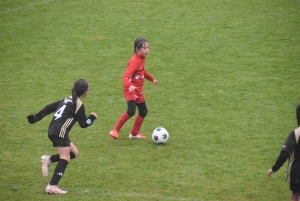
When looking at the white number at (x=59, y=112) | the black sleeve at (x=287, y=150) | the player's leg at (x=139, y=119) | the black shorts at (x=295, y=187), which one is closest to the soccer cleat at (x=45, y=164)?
the white number at (x=59, y=112)

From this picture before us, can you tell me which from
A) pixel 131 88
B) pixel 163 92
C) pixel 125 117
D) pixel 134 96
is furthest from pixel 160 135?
pixel 163 92

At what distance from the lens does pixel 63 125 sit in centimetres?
975

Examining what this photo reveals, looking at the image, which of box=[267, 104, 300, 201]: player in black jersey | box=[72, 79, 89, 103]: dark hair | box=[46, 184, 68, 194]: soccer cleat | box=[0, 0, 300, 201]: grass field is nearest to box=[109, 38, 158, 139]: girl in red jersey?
box=[0, 0, 300, 201]: grass field

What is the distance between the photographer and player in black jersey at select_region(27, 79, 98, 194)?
Answer: 971cm

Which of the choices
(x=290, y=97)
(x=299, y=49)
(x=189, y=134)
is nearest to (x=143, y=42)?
(x=189, y=134)

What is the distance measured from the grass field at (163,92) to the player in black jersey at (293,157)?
5.05 feet

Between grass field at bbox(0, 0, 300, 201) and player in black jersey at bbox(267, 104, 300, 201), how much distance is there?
1539mm

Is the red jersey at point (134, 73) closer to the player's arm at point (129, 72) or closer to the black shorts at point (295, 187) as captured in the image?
the player's arm at point (129, 72)

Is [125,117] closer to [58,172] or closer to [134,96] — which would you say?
[134,96]

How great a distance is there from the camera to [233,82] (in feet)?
54.3

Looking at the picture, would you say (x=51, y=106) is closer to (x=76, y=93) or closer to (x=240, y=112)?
(x=76, y=93)

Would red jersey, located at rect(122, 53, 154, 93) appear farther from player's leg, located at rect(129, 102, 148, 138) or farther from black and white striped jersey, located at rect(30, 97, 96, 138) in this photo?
black and white striped jersey, located at rect(30, 97, 96, 138)

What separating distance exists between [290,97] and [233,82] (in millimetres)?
1977

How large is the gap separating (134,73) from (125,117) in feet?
3.34
